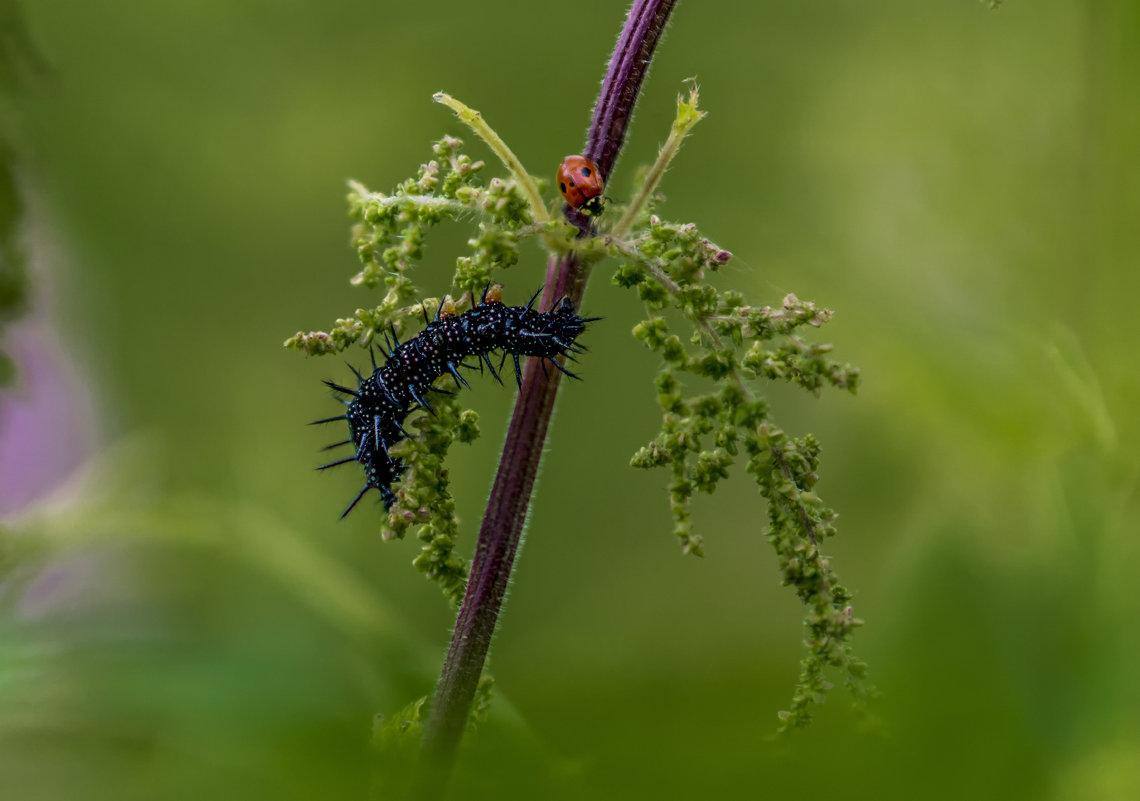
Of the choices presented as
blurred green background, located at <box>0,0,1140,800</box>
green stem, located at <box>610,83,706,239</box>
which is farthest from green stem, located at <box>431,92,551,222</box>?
blurred green background, located at <box>0,0,1140,800</box>

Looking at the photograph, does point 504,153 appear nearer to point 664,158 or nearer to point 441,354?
point 664,158

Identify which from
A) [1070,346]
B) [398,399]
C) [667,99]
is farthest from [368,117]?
[1070,346]

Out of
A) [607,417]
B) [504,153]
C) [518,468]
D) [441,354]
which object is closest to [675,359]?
[518,468]

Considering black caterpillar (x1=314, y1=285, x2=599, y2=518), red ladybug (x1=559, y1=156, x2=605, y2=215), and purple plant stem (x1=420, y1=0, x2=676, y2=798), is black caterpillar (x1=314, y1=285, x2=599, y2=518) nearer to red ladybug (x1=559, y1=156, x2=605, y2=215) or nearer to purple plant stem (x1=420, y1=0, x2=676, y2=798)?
purple plant stem (x1=420, y1=0, x2=676, y2=798)

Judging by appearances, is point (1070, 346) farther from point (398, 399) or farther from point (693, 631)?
point (693, 631)

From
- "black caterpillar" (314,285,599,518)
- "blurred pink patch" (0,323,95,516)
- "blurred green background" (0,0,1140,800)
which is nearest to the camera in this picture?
"blurred green background" (0,0,1140,800)

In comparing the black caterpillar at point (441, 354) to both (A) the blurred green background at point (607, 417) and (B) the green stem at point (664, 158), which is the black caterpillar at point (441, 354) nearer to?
(B) the green stem at point (664, 158)

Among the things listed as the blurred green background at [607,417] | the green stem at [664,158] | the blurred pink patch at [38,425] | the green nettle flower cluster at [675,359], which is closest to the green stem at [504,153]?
the green nettle flower cluster at [675,359]
